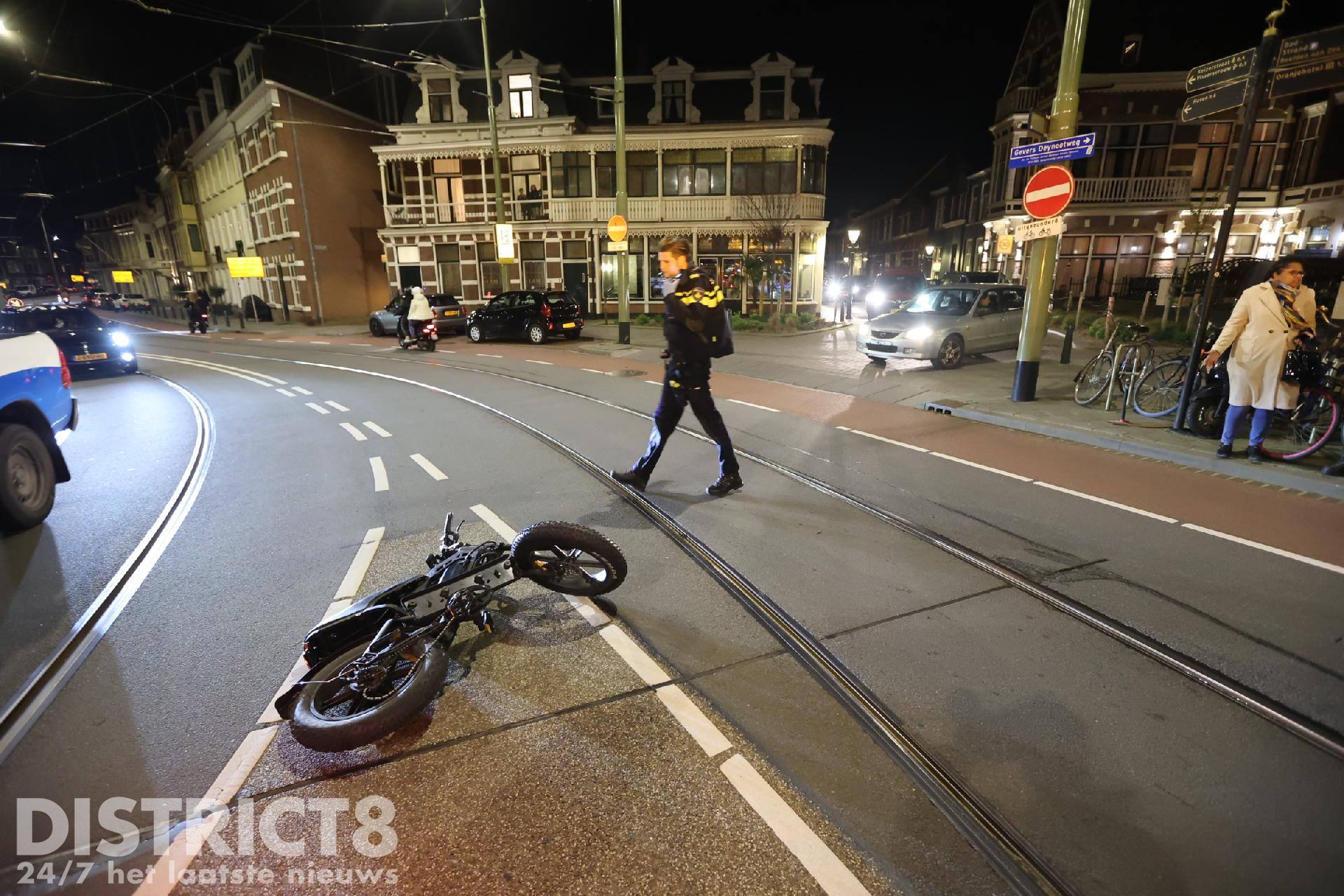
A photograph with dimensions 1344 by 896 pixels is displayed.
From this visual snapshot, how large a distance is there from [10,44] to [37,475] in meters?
15.1

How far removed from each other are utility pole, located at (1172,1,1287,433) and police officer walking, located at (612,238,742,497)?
5.22 meters

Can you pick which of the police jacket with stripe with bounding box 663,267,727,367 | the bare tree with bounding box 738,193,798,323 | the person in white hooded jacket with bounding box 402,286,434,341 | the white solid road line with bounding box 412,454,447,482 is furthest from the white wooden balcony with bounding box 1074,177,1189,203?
the white solid road line with bounding box 412,454,447,482

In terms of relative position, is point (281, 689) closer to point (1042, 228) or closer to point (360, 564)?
point (360, 564)

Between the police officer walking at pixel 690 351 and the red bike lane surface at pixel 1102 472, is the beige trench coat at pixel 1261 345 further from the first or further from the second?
the police officer walking at pixel 690 351

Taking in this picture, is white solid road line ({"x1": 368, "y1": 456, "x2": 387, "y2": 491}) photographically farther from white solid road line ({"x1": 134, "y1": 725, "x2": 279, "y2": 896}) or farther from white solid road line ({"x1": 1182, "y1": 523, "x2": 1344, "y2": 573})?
white solid road line ({"x1": 1182, "y1": 523, "x2": 1344, "y2": 573})

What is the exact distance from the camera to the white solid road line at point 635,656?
10.7 ft

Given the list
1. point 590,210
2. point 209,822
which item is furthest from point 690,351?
point 590,210

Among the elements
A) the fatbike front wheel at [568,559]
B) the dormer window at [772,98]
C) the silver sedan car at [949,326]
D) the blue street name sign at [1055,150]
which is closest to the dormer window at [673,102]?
the dormer window at [772,98]

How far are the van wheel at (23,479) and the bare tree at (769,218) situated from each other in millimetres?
22850

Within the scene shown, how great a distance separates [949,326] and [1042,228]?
482cm

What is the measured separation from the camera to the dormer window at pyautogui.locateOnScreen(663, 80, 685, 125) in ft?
89.6

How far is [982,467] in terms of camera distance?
22.5 ft

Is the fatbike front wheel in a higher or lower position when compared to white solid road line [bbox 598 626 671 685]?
higher

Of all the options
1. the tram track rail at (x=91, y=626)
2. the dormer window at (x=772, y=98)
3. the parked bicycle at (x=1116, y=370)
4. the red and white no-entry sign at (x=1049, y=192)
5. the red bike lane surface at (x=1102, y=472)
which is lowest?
the tram track rail at (x=91, y=626)
